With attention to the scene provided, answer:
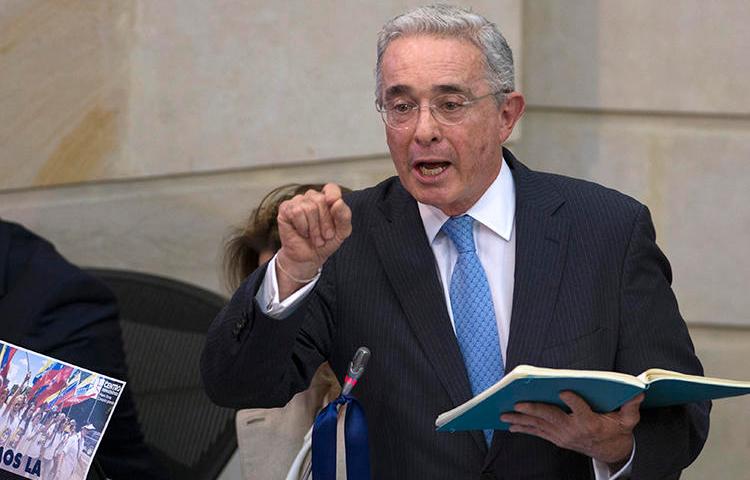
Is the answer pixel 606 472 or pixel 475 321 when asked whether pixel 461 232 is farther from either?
pixel 606 472

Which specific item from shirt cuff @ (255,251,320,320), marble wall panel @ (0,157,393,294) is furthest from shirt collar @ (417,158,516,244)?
marble wall panel @ (0,157,393,294)

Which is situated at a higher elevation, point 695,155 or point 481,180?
point 481,180

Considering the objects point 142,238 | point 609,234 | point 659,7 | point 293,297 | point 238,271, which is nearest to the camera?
point 293,297

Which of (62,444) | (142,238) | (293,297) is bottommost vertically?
(142,238)

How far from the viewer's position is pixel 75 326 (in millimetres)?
4113

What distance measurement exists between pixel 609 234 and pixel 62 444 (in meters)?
1.19

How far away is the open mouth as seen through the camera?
3.03m

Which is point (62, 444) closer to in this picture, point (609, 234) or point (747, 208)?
point (609, 234)

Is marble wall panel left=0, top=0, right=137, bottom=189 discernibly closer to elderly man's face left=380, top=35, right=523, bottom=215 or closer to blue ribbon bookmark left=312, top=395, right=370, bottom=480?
elderly man's face left=380, top=35, right=523, bottom=215

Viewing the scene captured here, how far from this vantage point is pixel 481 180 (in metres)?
3.12

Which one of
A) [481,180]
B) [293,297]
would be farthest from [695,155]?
[293,297]

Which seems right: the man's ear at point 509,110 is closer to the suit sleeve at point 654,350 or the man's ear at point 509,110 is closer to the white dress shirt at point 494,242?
the white dress shirt at point 494,242

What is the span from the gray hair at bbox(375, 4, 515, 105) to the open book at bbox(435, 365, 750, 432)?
0.73 m

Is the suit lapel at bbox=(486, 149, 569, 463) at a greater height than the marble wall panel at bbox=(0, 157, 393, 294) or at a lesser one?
greater
